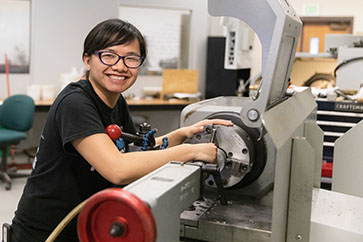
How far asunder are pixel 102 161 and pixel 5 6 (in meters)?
4.73

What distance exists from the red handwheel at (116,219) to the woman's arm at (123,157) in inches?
11.3

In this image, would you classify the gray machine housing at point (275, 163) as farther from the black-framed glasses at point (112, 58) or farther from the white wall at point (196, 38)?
the white wall at point (196, 38)

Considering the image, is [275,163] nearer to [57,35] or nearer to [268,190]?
[268,190]

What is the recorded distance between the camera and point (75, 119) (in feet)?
4.44

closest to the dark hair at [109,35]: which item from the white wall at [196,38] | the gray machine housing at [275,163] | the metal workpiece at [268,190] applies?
the gray machine housing at [275,163]

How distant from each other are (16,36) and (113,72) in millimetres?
4397

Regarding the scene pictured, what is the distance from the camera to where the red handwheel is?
3.04ft

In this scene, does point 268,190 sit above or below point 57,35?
below

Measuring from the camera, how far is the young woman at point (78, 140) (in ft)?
4.47

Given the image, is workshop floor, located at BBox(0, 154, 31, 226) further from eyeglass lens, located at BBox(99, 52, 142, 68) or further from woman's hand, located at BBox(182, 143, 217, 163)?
woman's hand, located at BBox(182, 143, 217, 163)

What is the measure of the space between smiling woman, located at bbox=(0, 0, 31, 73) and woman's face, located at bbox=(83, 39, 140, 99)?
14.0 feet

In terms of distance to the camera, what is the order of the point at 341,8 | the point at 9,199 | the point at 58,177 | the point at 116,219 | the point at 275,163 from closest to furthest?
the point at 116,219 < the point at 275,163 < the point at 58,177 < the point at 9,199 < the point at 341,8

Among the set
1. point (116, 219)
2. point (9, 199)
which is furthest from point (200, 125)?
point (9, 199)

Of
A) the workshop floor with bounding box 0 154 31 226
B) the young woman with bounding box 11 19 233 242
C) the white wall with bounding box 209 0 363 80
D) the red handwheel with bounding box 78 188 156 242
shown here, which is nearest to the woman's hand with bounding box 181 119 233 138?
the young woman with bounding box 11 19 233 242
